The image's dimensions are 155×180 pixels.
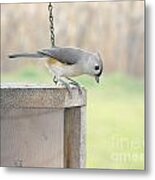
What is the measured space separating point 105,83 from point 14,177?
1.69 feet

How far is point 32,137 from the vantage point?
7.20 ft

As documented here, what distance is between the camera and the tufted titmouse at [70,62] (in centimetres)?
212

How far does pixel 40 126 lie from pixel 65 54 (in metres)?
0.29

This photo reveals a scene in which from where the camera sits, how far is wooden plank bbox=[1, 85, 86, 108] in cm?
217

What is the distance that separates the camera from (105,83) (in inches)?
83.4

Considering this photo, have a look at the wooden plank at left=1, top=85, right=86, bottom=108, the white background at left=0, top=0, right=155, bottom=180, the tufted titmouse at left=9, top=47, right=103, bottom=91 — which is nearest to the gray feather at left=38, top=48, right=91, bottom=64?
the tufted titmouse at left=9, top=47, right=103, bottom=91

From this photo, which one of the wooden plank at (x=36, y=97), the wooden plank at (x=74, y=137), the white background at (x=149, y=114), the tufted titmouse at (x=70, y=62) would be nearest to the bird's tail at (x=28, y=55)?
the tufted titmouse at (x=70, y=62)

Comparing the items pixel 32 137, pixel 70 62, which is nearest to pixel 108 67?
pixel 70 62

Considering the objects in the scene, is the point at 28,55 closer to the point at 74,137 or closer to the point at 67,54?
the point at 67,54

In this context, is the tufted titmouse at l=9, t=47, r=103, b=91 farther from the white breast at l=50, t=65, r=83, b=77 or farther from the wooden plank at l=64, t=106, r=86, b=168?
the wooden plank at l=64, t=106, r=86, b=168

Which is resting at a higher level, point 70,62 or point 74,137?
point 70,62

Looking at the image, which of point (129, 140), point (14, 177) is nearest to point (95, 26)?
point (129, 140)

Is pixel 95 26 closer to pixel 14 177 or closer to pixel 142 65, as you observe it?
pixel 142 65

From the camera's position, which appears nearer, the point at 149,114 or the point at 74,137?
the point at 149,114
